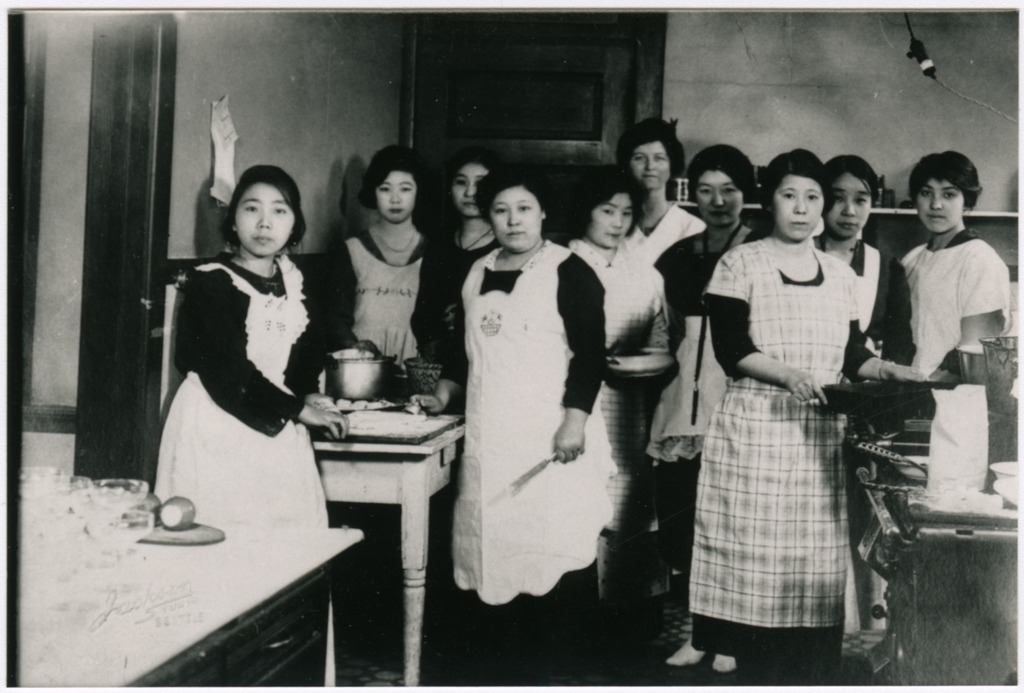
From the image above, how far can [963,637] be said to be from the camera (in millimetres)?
1290

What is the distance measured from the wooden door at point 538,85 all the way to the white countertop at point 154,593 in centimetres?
82

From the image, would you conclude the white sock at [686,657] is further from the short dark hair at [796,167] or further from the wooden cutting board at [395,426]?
the short dark hair at [796,167]

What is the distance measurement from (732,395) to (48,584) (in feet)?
3.67

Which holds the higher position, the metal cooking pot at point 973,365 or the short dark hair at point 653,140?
the short dark hair at point 653,140

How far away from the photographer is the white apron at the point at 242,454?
1.49m

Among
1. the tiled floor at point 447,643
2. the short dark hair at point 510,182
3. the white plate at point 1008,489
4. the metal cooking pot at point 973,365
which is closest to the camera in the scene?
the white plate at point 1008,489

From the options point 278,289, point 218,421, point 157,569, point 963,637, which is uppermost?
point 278,289

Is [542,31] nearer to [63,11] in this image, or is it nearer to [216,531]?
[63,11]

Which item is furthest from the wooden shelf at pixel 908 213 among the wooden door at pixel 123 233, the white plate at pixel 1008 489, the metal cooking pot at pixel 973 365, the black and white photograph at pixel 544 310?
the wooden door at pixel 123 233

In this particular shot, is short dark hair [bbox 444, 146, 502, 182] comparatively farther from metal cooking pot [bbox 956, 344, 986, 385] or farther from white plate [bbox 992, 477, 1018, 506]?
white plate [bbox 992, 477, 1018, 506]

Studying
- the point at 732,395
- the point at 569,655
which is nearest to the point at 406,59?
the point at 732,395

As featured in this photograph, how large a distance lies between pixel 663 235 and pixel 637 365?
0.83 feet

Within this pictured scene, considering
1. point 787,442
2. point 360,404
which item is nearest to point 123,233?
point 360,404

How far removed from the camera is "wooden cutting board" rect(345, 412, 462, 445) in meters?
1.58
